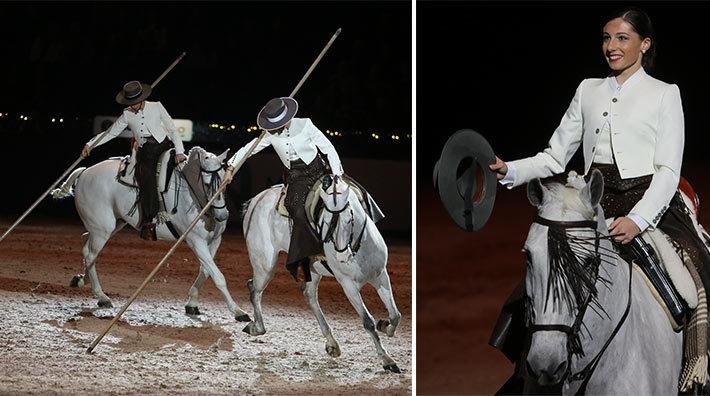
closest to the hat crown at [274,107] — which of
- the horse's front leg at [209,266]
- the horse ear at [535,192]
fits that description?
the horse's front leg at [209,266]

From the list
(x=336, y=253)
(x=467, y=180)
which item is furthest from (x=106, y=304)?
(x=467, y=180)

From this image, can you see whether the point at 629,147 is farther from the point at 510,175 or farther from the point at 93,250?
the point at 93,250

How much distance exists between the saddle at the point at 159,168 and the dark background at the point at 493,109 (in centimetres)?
121

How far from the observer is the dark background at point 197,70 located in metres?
5.11

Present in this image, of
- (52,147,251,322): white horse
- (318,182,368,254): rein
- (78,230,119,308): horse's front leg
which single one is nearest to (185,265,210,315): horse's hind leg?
(52,147,251,322): white horse

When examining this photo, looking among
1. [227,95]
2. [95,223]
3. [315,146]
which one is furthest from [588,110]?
[95,223]

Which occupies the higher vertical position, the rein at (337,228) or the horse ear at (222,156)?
the horse ear at (222,156)

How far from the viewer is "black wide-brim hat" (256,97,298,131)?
190 inches

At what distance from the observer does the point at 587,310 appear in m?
2.85

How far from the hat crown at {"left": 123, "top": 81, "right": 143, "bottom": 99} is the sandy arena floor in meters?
0.67

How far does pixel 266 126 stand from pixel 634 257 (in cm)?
224

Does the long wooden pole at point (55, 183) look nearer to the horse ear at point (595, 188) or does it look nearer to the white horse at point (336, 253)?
the white horse at point (336, 253)

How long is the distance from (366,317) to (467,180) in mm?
1724

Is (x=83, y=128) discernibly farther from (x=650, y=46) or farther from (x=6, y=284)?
(x=650, y=46)
